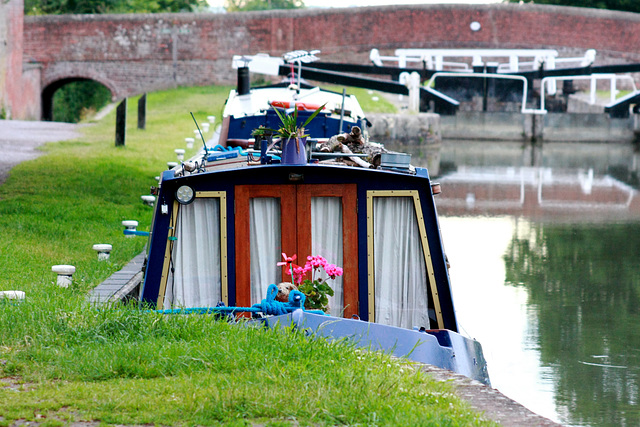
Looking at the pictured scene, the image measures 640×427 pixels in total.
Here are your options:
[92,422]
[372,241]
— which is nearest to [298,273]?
[372,241]

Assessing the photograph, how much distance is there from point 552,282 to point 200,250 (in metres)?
5.25

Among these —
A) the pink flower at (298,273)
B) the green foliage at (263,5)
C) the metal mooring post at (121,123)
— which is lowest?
the pink flower at (298,273)

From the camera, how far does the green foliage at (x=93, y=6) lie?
128ft

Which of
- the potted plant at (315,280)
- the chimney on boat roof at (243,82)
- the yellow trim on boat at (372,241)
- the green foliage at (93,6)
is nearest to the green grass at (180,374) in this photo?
the potted plant at (315,280)

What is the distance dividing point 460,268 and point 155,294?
550cm

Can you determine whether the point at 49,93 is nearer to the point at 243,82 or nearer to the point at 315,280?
the point at 243,82

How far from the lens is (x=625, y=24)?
118 feet

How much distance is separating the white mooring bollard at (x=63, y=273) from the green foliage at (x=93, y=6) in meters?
34.3

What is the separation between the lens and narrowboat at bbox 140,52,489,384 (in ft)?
19.0

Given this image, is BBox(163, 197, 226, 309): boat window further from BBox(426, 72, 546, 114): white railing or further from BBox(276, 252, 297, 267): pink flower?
BBox(426, 72, 546, 114): white railing

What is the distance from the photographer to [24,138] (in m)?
17.6

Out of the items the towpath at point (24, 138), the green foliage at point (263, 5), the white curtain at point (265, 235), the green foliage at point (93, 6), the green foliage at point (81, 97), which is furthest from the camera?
the green foliage at point (263, 5)

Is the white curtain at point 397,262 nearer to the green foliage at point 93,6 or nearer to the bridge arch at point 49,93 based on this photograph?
the bridge arch at point 49,93

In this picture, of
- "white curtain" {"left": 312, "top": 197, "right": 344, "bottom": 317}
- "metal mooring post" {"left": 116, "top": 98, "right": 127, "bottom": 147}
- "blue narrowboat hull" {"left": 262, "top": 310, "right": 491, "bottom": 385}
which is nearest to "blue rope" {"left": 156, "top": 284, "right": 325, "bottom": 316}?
"blue narrowboat hull" {"left": 262, "top": 310, "right": 491, "bottom": 385}
